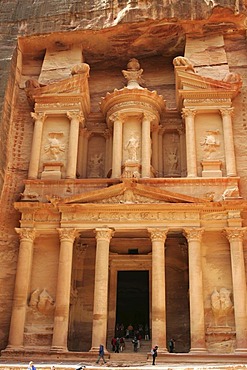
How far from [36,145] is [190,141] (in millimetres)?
6709

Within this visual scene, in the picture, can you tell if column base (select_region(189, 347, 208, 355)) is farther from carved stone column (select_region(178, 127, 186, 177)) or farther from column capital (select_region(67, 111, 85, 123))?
column capital (select_region(67, 111, 85, 123))

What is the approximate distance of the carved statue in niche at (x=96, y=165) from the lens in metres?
22.6

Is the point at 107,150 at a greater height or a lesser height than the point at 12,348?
greater

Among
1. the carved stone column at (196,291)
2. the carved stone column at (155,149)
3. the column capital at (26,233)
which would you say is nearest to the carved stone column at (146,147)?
the carved stone column at (155,149)

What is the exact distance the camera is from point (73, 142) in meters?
21.2

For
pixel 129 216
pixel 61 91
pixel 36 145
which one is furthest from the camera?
pixel 61 91

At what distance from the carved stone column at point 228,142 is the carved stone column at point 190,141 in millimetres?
1303

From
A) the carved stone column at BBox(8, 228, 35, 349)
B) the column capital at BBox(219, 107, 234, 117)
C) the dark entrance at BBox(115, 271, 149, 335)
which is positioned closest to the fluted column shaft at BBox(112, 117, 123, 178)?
the carved stone column at BBox(8, 228, 35, 349)

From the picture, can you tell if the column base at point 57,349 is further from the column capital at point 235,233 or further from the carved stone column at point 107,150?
the carved stone column at point 107,150

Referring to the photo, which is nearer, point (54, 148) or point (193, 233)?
point (193, 233)

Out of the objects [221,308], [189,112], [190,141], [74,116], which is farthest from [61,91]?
[221,308]

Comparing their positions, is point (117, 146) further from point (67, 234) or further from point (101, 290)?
point (101, 290)

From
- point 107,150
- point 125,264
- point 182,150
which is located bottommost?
point 125,264

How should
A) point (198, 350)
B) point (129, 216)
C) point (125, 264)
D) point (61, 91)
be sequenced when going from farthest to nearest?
point (61, 91) < point (125, 264) < point (129, 216) < point (198, 350)
